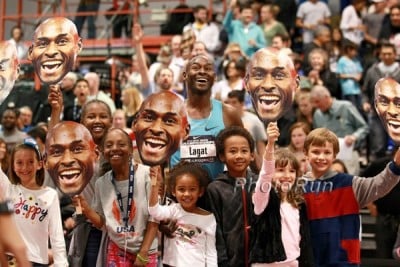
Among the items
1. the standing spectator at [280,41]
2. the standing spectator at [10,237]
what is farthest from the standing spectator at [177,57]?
the standing spectator at [10,237]

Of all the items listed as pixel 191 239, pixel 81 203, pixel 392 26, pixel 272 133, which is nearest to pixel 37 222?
pixel 81 203

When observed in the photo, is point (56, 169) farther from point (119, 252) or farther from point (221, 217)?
point (221, 217)

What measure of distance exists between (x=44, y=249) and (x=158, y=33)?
9.78m

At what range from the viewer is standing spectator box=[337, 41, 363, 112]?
10.4m

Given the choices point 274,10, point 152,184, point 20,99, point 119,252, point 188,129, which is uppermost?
point 274,10

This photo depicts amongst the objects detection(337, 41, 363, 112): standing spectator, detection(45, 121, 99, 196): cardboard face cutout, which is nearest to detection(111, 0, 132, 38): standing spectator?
detection(337, 41, 363, 112): standing spectator

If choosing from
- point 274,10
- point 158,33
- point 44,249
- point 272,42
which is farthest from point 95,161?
point 158,33

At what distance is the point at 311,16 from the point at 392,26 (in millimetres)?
1352

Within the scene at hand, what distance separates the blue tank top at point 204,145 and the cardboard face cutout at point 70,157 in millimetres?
602

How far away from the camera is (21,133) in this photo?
9383 millimetres

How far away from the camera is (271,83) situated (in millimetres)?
5383

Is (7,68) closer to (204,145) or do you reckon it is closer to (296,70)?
(204,145)

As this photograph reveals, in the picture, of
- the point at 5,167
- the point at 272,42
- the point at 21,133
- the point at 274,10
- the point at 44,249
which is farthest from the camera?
the point at 274,10

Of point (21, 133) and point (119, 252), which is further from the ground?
point (21, 133)
